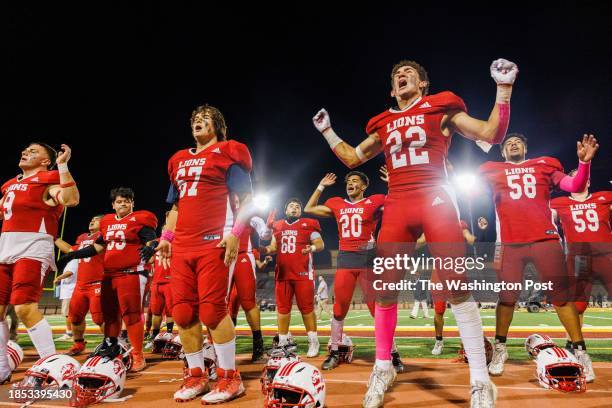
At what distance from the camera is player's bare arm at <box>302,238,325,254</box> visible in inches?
266

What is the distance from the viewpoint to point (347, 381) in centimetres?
441

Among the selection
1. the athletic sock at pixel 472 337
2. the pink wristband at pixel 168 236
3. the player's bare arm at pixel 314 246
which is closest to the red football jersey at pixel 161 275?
the player's bare arm at pixel 314 246

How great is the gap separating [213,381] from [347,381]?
1482mm

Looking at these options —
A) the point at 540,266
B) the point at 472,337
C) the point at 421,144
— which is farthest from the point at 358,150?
the point at 540,266

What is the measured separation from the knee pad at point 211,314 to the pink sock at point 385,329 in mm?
1385

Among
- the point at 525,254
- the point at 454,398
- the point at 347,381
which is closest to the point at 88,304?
the point at 347,381

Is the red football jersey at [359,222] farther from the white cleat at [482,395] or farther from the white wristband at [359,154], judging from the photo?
the white cleat at [482,395]

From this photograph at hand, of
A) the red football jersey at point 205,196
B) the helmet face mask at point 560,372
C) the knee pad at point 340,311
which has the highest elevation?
the red football jersey at point 205,196

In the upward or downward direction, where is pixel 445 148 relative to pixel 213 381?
upward

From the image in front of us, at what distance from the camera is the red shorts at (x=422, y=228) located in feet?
10.5

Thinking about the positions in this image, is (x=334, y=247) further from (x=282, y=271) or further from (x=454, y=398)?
(x=454, y=398)

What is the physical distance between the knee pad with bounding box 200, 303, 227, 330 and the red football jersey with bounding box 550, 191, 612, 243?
5.21 meters

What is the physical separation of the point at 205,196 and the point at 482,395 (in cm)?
281

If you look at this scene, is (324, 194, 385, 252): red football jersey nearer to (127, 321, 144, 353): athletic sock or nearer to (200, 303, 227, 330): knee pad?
(200, 303, 227, 330): knee pad
